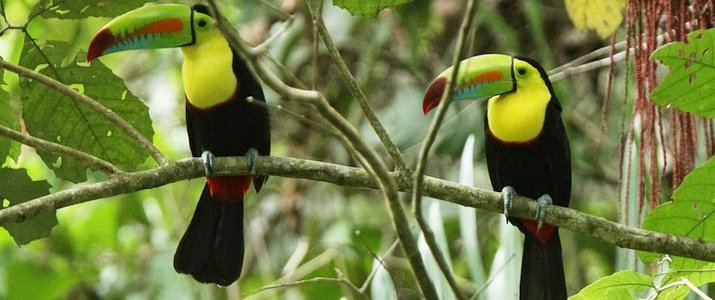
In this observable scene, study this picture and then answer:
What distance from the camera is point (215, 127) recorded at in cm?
306

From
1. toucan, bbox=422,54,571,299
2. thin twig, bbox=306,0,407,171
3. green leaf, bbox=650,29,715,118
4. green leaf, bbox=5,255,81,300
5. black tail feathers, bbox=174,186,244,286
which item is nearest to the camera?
thin twig, bbox=306,0,407,171

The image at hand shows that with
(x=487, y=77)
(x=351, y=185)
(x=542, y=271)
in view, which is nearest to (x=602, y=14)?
(x=487, y=77)

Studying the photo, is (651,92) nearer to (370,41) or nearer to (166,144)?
(370,41)

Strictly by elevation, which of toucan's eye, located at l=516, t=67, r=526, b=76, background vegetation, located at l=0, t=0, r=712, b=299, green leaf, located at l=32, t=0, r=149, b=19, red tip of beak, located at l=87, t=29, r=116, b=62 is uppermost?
toucan's eye, located at l=516, t=67, r=526, b=76

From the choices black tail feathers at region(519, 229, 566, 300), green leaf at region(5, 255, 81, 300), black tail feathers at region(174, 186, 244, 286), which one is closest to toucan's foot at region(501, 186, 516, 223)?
black tail feathers at region(519, 229, 566, 300)

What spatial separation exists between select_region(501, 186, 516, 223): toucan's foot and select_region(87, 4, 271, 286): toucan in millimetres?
660

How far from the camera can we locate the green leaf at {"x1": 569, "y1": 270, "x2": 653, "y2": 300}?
2158 mm

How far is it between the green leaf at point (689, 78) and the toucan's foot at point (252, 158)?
0.98 meters

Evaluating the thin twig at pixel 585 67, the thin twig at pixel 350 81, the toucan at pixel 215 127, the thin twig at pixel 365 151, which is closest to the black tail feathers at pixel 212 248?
the toucan at pixel 215 127

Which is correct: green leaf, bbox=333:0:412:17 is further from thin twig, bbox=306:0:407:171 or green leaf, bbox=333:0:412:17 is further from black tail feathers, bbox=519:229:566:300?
black tail feathers, bbox=519:229:566:300

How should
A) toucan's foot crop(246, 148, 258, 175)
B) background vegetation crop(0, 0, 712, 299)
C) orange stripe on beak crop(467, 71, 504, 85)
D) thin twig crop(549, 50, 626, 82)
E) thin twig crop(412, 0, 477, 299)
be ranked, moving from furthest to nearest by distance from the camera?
background vegetation crop(0, 0, 712, 299) < thin twig crop(549, 50, 626, 82) < orange stripe on beak crop(467, 71, 504, 85) < toucan's foot crop(246, 148, 258, 175) < thin twig crop(412, 0, 477, 299)

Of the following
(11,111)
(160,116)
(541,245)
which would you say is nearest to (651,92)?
(541,245)

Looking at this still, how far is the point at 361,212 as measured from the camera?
5016 millimetres

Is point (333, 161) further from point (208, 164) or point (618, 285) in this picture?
point (618, 285)
